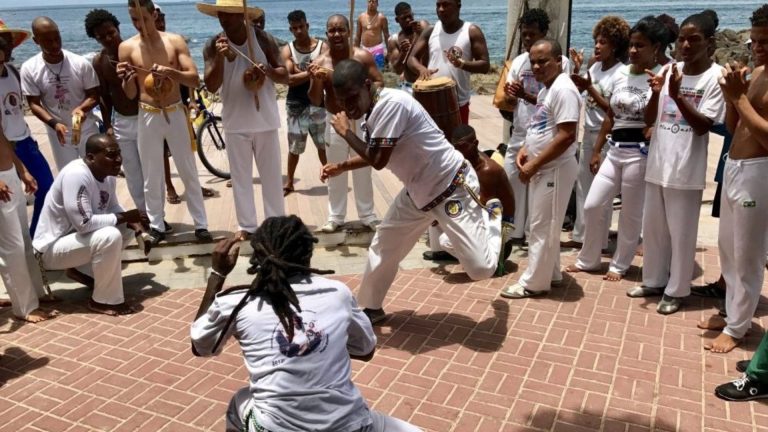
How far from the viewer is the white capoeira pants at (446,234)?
4672mm

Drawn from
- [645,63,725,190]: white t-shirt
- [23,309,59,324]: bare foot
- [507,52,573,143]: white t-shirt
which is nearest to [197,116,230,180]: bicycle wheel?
[23,309,59,324]: bare foot

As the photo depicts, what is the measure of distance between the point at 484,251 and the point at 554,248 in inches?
36.4

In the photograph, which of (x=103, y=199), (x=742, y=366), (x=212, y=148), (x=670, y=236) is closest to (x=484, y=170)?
(x=670, y=236)

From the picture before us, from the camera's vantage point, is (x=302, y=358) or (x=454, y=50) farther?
(x=454, y=50)

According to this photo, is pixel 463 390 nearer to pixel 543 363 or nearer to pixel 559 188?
pixel 543 363

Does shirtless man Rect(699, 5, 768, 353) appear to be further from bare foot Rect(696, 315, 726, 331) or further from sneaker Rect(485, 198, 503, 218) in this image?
sneaker Rect(485, 198, 503, 218)

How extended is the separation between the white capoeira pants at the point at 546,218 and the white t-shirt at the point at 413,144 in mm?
855

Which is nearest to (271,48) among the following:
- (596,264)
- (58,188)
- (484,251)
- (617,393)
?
(58,188)

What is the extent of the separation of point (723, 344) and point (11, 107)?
5936 mm

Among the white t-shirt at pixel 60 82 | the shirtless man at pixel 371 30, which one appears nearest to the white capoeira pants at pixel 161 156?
the white t-shirt at pixel 60 82

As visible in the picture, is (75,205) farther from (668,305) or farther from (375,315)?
(668,305)

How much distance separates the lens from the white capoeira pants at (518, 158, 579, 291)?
5.18 metres

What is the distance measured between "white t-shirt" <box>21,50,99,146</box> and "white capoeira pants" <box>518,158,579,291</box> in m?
4.19

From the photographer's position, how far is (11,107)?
5805 mm
